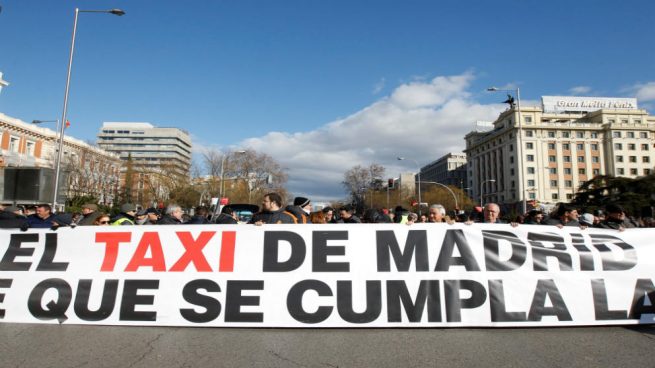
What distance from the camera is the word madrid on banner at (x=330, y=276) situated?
5.08 m

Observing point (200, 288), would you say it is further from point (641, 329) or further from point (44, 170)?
point (44, 170)

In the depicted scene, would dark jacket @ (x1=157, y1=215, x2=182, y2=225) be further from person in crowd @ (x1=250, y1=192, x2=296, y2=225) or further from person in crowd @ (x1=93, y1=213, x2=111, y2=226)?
person in crowd @ (x1=250, y1=192, x2=296, y2=225)

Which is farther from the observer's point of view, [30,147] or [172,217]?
[30,147]

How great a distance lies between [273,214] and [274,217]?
0.29 feet

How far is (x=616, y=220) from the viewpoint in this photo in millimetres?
6863

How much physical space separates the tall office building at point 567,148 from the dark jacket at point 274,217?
3628 inches

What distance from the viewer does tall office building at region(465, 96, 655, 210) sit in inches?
3664

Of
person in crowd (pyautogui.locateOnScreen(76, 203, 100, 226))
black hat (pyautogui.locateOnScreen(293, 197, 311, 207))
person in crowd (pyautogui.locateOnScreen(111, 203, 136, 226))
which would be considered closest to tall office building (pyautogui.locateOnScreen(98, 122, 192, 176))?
person in crowd (pyautogui.locateOnScreen(76, 203, 100, 226))

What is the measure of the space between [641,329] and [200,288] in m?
5.26

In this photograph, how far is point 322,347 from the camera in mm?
4383

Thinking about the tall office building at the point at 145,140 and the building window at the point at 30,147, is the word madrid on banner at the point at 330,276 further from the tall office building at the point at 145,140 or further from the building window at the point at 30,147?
the tall office building at the point at 145,140

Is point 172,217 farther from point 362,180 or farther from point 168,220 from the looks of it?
point 362,180

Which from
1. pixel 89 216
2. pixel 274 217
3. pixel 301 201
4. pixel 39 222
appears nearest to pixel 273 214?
pixel 274 217

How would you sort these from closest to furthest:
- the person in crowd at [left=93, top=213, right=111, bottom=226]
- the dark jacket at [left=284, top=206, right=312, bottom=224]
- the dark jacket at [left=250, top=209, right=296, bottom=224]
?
the dark jacket at [left=250, top=209, right=296, bottom=224] < the dark jacket at [left=284, top=206, right=312, bottom=224] < the person in crowd at [left=93, top=213, right=111, bottom=226]
